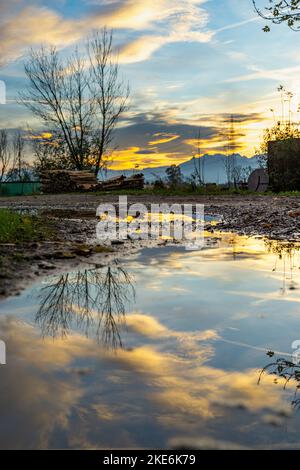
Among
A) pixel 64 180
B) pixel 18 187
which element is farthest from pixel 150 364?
pixel 18 187

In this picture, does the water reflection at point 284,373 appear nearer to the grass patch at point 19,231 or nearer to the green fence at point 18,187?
the grass patch at point 19,231

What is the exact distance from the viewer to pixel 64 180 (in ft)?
94.4

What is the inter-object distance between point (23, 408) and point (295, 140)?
78.5 ft

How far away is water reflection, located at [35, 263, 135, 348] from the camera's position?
311 centimetres

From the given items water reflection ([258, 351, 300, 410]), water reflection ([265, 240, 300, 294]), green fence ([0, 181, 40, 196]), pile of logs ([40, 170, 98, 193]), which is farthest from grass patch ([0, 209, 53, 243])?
green fence ([0, 181, 40, 196])

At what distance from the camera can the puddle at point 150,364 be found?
1.89m

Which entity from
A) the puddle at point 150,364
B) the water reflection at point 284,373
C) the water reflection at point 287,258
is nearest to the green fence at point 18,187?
the water reflection at point 287,258

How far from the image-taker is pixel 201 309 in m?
3.56

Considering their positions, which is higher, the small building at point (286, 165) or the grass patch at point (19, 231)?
the small building at point (286, 165)

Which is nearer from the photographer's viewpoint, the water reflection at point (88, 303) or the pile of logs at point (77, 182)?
the water reflection at point (88, 303)

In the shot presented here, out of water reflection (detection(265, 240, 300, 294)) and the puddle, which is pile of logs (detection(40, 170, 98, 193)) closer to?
water reflection (detection(265, 240, 300, 294))

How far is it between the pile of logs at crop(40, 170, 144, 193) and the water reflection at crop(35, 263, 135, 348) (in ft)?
77.4
